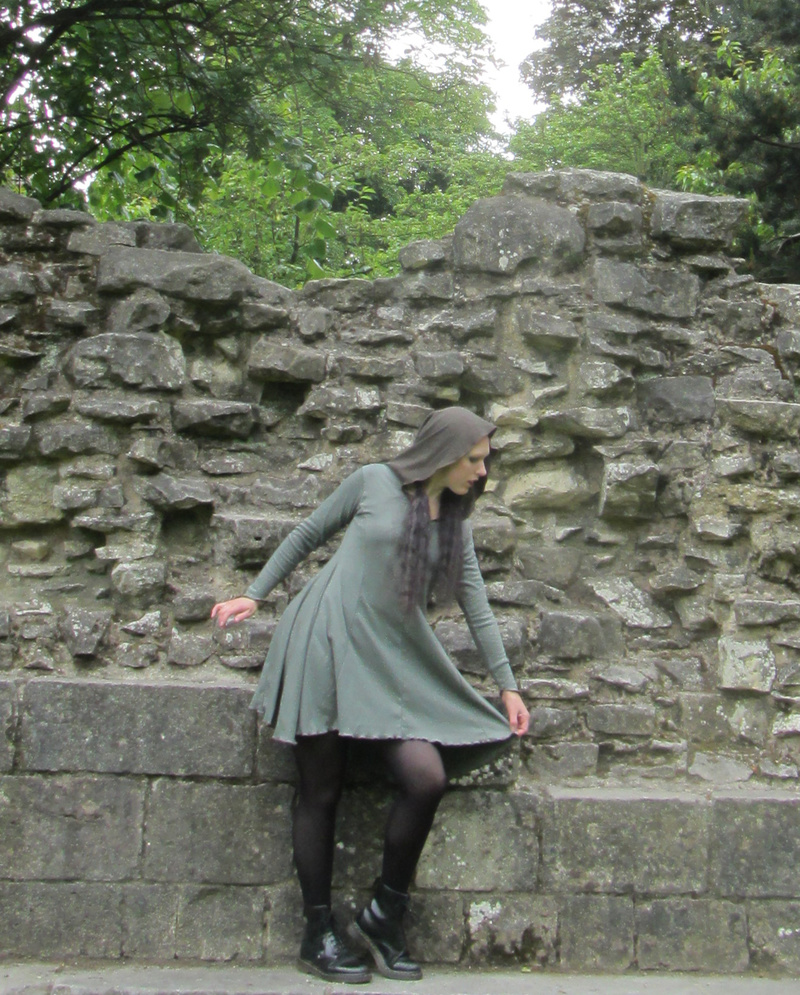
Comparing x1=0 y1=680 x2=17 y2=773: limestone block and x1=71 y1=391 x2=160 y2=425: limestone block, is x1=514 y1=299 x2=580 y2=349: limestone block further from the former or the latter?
x1=0 y1=680 x2=17 y2=773: limestone block

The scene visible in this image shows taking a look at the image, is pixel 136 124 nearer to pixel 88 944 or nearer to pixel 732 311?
pixel 732 311

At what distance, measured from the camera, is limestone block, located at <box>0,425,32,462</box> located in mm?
4109

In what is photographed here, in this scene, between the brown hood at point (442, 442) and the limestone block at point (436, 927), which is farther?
the limestone block at point (436, 927)

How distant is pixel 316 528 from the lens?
11.1 feet

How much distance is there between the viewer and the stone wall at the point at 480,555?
361 cm

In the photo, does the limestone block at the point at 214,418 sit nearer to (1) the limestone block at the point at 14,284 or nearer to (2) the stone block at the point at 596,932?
(1) the limestone block at the point at 14,284

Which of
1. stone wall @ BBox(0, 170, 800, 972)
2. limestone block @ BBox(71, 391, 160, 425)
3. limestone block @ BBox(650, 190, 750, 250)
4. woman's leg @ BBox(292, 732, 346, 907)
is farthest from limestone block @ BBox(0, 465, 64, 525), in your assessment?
limestone block @ BBox(650, 190, 750, 250)

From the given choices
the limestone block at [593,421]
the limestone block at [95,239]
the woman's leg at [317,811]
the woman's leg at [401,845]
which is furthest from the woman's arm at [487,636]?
the limestone block at [95,239]

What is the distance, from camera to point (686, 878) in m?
3.66

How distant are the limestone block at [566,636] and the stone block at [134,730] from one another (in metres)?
1.14

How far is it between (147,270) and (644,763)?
2.70 m

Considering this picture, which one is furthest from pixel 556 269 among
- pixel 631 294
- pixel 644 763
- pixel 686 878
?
pixel 686 878

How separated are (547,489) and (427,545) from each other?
3.82 ft

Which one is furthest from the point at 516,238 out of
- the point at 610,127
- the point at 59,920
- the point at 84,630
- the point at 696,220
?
the point at 610,127
